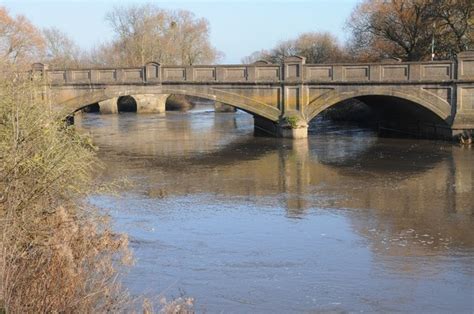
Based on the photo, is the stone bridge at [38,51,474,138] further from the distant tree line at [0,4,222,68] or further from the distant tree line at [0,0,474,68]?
the distant tree line at [0,4,222,68]

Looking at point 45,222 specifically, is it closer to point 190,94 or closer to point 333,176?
point 333,176

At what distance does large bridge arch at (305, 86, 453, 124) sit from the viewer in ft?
91.7

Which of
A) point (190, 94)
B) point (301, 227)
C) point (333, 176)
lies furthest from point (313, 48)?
point (301, 227)

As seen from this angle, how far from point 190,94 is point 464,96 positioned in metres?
13.2

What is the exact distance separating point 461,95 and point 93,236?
23303 millimetres

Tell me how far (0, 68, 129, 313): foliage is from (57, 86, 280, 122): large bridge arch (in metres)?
19.9

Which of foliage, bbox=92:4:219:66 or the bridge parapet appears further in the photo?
foliage, bbox=92:4:219:66

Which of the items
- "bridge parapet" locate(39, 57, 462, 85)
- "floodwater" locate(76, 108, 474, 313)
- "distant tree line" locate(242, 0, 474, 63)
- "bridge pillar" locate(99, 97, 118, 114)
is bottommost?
"floodwater" locate(76, 108, 474, 313)

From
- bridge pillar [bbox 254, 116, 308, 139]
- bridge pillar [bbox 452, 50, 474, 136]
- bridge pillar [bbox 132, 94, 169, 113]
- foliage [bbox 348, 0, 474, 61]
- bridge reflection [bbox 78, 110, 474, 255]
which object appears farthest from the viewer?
bridge pillar [bbox 132, 94, 169, 113]

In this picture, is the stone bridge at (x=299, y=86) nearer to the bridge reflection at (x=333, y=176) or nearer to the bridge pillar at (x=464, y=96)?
the bridge pillar at (x=464, y=96)

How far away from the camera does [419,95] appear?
1105 inches

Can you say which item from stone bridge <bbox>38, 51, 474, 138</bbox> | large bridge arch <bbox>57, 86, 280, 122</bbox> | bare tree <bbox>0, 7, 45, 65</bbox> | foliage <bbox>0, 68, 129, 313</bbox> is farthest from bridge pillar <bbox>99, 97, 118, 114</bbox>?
foliage <bbox>0, 68, 129, 313</bbox>

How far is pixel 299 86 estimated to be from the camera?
29.7 metres

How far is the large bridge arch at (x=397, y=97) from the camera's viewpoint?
28.0 metres
